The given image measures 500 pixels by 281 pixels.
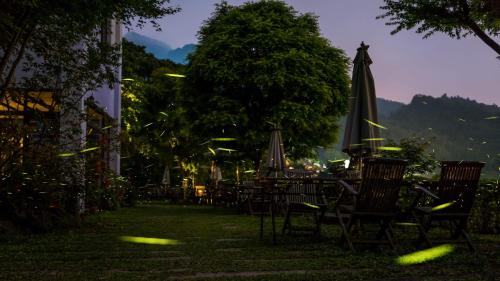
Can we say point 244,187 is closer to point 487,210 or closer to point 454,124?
point 487,210

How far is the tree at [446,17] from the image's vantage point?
9.06 meters

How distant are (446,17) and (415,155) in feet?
10.4

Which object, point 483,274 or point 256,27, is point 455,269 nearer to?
point 483,274

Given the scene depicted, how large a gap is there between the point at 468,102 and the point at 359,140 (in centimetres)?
10436

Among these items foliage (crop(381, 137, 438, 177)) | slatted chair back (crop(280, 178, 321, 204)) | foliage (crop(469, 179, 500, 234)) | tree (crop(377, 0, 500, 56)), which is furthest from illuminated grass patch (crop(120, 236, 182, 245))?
tree (crop(377, 0, 500, 56))

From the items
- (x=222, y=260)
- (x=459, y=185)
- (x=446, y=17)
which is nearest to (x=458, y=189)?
(x=459, y=185)

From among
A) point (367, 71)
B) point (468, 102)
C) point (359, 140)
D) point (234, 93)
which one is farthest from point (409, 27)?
point (468, 102)

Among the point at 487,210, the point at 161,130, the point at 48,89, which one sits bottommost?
the point at 487,210

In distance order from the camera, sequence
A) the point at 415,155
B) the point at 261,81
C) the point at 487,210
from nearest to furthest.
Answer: the point at 487,210 < the point at 415,155 < the point at 261,81

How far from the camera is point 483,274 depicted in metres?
4.60

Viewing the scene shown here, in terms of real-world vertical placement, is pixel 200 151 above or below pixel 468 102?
below

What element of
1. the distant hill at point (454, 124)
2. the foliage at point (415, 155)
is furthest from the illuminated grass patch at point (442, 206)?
the distant hill at point (454, 124)

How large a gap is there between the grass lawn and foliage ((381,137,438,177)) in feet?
11.5

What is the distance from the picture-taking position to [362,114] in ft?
31.4
